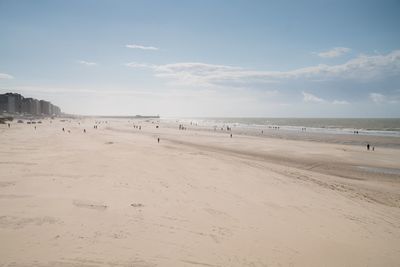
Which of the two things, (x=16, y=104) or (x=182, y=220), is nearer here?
(x=182, y=220)

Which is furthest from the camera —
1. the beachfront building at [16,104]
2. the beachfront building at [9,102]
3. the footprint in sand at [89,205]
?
the beachfront building at [16,104]

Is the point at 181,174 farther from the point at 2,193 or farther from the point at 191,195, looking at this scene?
the point at 2,193

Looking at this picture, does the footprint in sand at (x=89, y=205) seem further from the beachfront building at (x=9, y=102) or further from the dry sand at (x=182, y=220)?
the beachfront building at (x=9, y=102)

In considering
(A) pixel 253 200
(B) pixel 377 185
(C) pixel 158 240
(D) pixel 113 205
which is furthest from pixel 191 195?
(B) pixel 377 185

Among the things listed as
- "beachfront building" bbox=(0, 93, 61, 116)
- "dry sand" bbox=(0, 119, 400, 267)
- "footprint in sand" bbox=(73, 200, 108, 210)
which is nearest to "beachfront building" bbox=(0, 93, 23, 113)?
"beachfront building" bbox=(0, 93, 61, 116)

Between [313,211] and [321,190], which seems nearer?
[313,211]

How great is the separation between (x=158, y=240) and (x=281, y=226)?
158 inches

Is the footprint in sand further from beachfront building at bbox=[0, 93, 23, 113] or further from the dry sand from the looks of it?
beachfront building at bbox=[0, 93, 23, 113]

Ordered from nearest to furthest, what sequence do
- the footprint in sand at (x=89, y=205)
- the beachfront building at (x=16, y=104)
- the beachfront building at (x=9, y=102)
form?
the footprint in sand at (x=89, y=205) < the beachfront building at (x=9, y=102) < the beachfront building at (x=16, y=104)

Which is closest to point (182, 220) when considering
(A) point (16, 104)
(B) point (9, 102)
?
(B) point (9, 102)

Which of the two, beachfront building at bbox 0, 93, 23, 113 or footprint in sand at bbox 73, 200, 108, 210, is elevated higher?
beachfront building at bbox 0, 93, 23, 113

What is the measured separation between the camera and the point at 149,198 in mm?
10398

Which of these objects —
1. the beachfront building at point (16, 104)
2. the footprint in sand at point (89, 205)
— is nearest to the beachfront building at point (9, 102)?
the beachfront building at point (16, 104)

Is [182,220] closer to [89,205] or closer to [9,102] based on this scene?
[89,205]
